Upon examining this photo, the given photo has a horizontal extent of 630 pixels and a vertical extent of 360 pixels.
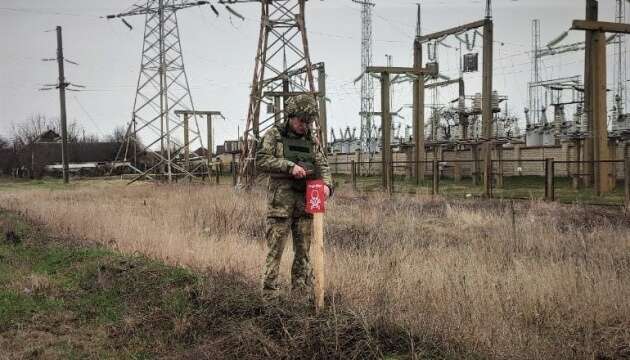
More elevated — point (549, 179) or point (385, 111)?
point (385, 111)

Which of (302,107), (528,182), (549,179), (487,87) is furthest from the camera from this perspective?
(528,182)

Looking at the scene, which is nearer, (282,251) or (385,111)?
(282,251)

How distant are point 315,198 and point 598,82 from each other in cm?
1436

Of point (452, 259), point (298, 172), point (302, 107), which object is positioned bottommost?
point (452, 259)

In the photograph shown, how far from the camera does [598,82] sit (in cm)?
1608

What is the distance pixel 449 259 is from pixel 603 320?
7.83 ft

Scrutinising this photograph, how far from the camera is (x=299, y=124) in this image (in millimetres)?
5277

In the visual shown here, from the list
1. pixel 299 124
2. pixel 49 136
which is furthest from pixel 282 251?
pixel 49 136

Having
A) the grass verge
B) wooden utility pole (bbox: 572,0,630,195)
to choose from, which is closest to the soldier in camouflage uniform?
the grass verge

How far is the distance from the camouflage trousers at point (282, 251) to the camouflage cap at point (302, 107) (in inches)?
39.8

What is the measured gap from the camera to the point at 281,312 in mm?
4703

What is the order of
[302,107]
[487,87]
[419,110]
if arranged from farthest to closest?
[419,110]
[487,87]
[302,107]

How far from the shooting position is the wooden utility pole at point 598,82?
1570 centimetres

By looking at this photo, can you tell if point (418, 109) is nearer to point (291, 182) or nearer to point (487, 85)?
point (487, 85)
